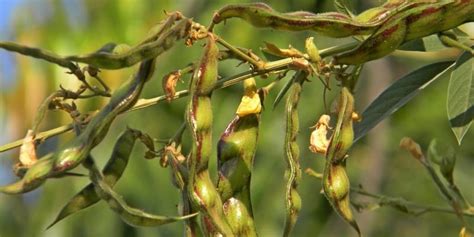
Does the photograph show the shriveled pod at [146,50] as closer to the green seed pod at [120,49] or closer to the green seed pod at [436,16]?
the green seed pod at [120,49]

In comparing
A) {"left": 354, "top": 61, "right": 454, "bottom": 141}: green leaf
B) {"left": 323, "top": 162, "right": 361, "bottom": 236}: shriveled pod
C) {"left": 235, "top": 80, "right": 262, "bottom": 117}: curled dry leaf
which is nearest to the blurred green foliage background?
{"left": 354, "top": 61, "right": 454, "bottom": 141}: green leaf

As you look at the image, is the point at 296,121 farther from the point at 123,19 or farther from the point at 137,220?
the point at 123,19

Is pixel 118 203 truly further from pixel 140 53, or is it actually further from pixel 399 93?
pixel 399 93

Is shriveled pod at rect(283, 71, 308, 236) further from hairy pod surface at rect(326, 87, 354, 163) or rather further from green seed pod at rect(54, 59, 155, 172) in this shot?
green seed pod at rect(54, 59, 155, 172)

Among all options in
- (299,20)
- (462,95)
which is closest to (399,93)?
(462,95)

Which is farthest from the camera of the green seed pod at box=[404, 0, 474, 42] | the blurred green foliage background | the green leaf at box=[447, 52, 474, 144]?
the blurred green foliage background

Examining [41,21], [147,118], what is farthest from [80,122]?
[41,21]

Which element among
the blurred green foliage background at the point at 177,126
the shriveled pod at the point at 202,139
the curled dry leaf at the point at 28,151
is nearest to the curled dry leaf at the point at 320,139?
the shriveled pod at the point at 202,139
